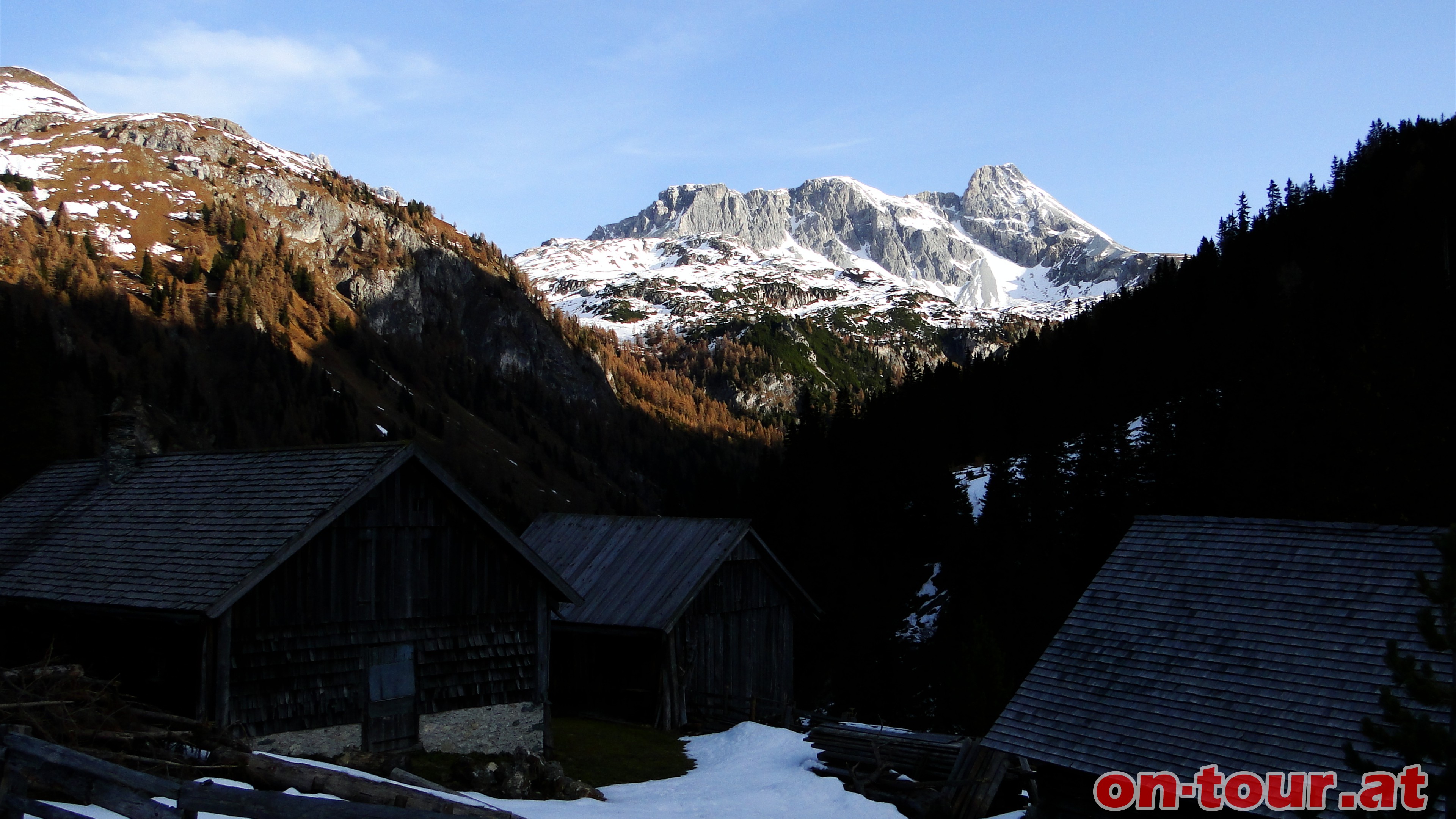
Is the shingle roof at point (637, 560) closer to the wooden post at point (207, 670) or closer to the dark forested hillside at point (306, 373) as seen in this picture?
the wooden post at point (207, 670)

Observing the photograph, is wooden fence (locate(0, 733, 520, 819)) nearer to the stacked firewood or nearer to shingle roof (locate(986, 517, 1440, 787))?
the stacked firewood

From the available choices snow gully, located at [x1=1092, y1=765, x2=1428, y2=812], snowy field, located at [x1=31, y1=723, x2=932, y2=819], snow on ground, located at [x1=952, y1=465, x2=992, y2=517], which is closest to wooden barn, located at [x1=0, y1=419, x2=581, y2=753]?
snowy field, located at [x1=31, y1=723, x2=932, y2=819]

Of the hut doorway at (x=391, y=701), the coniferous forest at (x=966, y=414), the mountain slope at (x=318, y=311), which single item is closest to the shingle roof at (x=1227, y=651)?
the coniferous forest at (x=966, y=414)

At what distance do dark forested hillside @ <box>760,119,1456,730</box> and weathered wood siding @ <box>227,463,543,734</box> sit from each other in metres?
17.3

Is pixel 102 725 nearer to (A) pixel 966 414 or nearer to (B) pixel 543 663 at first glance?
(B) pixel 543 663

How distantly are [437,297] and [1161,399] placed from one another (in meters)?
145

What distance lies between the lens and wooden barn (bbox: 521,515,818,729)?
2950 cm

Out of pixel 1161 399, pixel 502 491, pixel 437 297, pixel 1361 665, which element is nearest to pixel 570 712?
pixel 1361 665

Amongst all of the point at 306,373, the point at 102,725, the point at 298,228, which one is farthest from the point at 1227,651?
the point at 298,228

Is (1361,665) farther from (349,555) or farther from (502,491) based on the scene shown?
(502,491)

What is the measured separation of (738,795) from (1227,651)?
977 cm

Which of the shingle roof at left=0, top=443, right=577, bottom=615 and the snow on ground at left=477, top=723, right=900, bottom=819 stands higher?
the shingle roof at left=0, top=443, right=577, bottom=615

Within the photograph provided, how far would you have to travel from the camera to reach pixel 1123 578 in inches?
717

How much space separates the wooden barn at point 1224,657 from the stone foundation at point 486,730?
9.91 m
